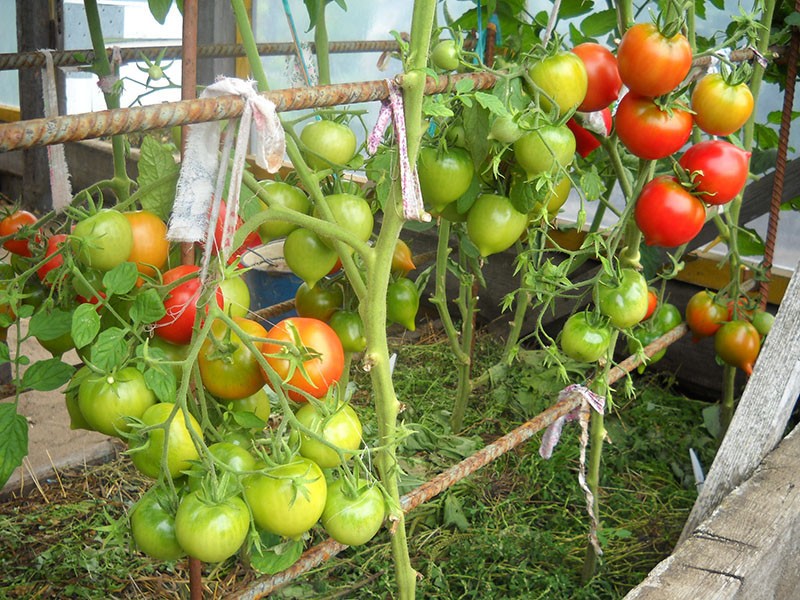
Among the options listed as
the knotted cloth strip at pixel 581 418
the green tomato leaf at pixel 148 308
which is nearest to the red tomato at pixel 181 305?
the green tomato leaf at pixel 148 308

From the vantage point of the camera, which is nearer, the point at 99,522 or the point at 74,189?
the point at 99,522

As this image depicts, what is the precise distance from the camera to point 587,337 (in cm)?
128

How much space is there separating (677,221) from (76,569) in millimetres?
1263

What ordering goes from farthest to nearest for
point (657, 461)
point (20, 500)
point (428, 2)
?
point (657, 461)
point (20, 500)
point (428, 2)

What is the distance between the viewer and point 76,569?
1.63 meters

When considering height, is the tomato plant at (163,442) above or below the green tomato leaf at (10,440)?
above

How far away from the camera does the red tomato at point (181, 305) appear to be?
2.51 feet

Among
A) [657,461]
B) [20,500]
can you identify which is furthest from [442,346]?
[20,500]

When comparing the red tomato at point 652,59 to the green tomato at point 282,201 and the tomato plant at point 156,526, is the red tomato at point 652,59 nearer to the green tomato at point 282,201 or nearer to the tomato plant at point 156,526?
the green tomato at point 282,201

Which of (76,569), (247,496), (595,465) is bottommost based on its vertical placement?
(76,569)

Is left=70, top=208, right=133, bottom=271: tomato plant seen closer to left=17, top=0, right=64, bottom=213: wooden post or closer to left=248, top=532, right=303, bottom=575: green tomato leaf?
left=248, top=532, right=303, bottom=575: green tomato leaf

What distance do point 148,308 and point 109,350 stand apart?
0.16ft

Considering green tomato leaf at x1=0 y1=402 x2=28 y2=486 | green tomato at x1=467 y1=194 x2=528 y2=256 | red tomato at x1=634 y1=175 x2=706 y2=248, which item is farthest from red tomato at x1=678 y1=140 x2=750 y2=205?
green tomato leaf at x1=0 y1=402 x2=28 y2=486

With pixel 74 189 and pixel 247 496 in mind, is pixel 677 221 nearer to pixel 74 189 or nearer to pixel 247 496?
pixel 247 496
